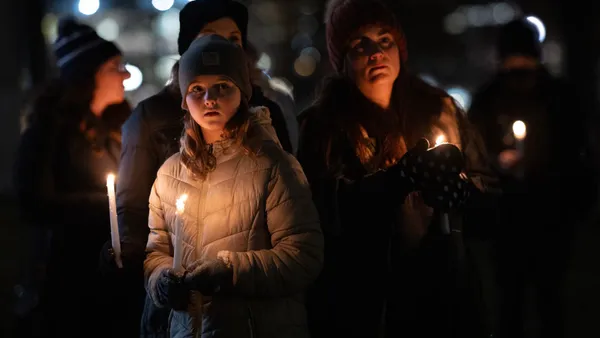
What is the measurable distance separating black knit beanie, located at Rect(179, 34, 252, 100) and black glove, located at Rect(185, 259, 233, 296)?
800 millimetres

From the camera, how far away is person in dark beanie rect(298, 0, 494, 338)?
4004 millimetres

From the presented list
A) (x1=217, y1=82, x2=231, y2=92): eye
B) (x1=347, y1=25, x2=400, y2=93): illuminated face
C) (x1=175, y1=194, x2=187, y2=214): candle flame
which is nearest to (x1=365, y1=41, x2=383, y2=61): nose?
(x1=347, y1=25, x2=400, y2=93): illuminated face

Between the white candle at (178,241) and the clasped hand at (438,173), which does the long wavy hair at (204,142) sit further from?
the clasped hand at (438,173)

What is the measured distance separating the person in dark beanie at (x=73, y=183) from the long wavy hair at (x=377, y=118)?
1.60 m

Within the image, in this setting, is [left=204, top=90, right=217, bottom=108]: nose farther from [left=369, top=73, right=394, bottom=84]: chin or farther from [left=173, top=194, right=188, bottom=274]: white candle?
[left=369, top=73, right=394, bottom=84]: chin

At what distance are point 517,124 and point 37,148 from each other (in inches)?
111

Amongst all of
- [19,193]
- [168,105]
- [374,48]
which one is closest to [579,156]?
[374,48]

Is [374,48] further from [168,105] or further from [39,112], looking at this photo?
[39,112]

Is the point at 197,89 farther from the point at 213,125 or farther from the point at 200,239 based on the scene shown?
the point at 200,239

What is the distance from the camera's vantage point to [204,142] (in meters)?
3.86

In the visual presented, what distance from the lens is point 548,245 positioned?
636 cm

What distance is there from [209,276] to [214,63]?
3.01ft

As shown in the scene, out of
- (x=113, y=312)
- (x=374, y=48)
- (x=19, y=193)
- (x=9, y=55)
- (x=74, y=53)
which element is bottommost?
(x=113, y=312)

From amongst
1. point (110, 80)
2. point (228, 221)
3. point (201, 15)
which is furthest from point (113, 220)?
point (110, 80)
